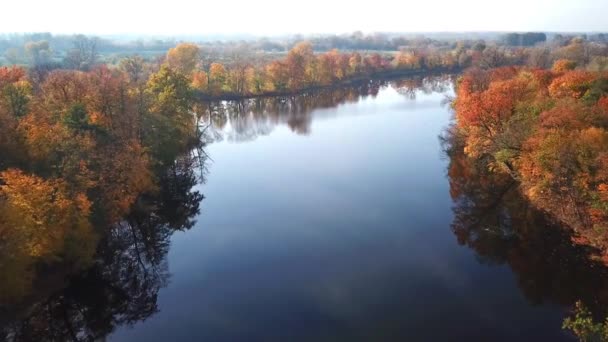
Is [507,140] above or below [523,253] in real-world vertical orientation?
above

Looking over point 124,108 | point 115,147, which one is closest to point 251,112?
point 124,108

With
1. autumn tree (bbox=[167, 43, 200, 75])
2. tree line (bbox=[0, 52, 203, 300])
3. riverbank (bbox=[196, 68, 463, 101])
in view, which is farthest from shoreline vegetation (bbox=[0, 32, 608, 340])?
autumn tree (bbox=[167, 43, 200, 75])

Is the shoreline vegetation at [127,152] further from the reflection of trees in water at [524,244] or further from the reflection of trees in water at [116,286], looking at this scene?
the reflection of trees in water at [524,244]

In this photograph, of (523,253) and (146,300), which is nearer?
(146,300)

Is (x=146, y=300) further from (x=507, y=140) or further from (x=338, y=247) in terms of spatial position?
(x=507, y=140)

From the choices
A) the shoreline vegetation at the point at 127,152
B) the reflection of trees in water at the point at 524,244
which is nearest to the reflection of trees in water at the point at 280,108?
the shoreline vegetation at the point at 127,152

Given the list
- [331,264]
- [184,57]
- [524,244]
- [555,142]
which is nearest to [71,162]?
[331,264]

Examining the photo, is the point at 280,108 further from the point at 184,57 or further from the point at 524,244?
the point at 524,244
